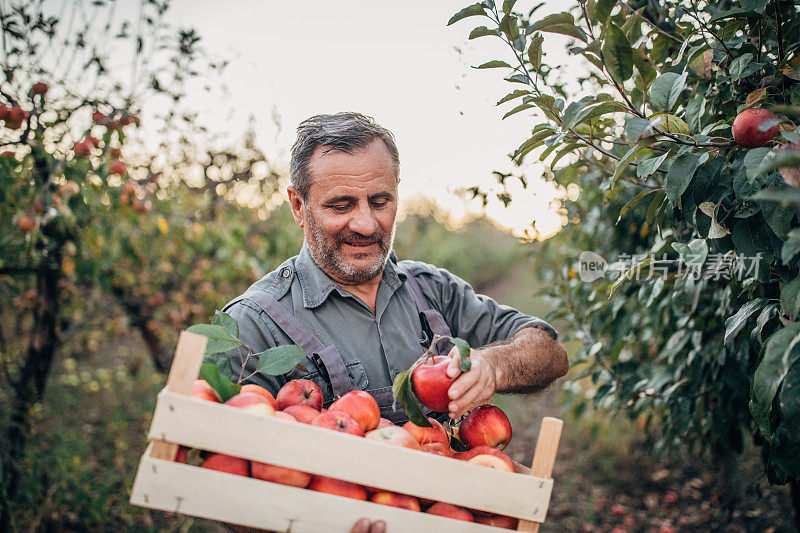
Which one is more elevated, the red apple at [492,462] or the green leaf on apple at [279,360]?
the green leaf on apple at [279,360]

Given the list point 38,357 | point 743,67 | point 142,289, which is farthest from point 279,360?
point 142,289

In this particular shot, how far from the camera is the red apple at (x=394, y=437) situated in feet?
3.86

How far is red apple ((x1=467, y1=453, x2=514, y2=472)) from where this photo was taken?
1.19m

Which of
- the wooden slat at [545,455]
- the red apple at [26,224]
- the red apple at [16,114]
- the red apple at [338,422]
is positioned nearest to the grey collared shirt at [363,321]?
the red apple at [338,422]

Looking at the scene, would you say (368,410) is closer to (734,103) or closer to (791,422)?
(791,422)

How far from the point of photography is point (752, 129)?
1.20 metres

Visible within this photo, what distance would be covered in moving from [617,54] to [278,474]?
4.13ft

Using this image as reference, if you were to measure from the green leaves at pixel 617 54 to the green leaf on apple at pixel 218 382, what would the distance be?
1205 millimetres

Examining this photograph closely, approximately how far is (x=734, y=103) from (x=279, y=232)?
394 cm

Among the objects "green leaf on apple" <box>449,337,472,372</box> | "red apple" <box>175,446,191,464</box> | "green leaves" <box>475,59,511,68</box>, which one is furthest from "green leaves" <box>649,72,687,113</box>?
"red apple" <box>175,446,191,464</box>

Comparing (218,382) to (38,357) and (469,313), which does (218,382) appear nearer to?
(469,313)

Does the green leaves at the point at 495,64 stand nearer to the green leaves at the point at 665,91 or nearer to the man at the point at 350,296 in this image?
the green leaves at the point at 665,91

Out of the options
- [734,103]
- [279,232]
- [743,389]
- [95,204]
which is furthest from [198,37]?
[743,389]

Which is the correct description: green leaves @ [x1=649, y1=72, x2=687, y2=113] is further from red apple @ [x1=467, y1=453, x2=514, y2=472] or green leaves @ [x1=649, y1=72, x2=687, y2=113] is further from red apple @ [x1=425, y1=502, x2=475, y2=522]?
red apple @ [x1=425, y1=502, x2=475, y2=522]
